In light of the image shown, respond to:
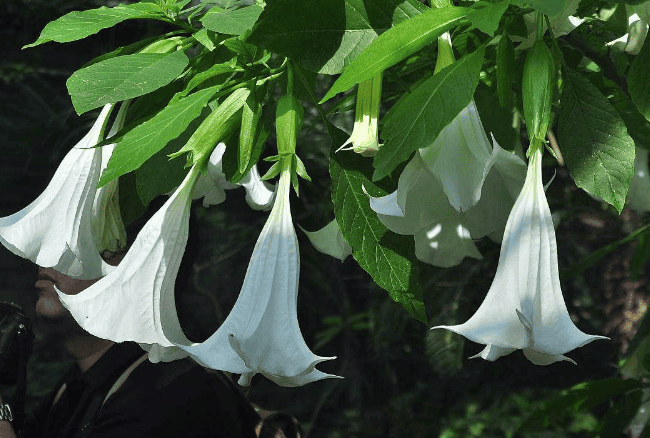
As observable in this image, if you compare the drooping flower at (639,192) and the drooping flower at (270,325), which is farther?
the drooping flower at (639,192)

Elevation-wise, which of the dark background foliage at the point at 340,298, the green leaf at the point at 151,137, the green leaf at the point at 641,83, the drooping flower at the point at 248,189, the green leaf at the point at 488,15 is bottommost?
the dark background foliage at the point at 340,298

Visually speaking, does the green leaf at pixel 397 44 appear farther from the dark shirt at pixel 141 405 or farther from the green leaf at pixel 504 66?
the dark shirt at pixel 141 405

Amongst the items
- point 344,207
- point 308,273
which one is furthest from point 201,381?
point 308,273

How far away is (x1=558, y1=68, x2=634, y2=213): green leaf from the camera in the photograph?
0.38m

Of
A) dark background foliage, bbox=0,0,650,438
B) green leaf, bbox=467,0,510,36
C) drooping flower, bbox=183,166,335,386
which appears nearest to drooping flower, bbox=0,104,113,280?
drooping flower, bbox=183,166,335,386

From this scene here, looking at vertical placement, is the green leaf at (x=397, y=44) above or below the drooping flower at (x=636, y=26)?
above

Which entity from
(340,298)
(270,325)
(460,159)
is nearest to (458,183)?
(460,159)

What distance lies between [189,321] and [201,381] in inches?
34.2

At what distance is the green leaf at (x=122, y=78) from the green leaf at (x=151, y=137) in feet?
0.06

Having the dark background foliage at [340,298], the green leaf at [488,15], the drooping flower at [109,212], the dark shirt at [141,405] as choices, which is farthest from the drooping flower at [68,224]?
the dark background foliage at [340,298]

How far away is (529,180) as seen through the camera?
1.25 feet

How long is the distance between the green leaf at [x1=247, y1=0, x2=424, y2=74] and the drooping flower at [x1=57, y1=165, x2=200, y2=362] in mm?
85

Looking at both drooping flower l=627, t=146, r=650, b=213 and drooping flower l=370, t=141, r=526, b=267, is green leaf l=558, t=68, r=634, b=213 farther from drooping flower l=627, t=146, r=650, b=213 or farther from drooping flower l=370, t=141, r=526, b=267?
drooping flower l=627, t=146, r=650, b=213

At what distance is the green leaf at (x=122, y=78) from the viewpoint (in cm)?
38
